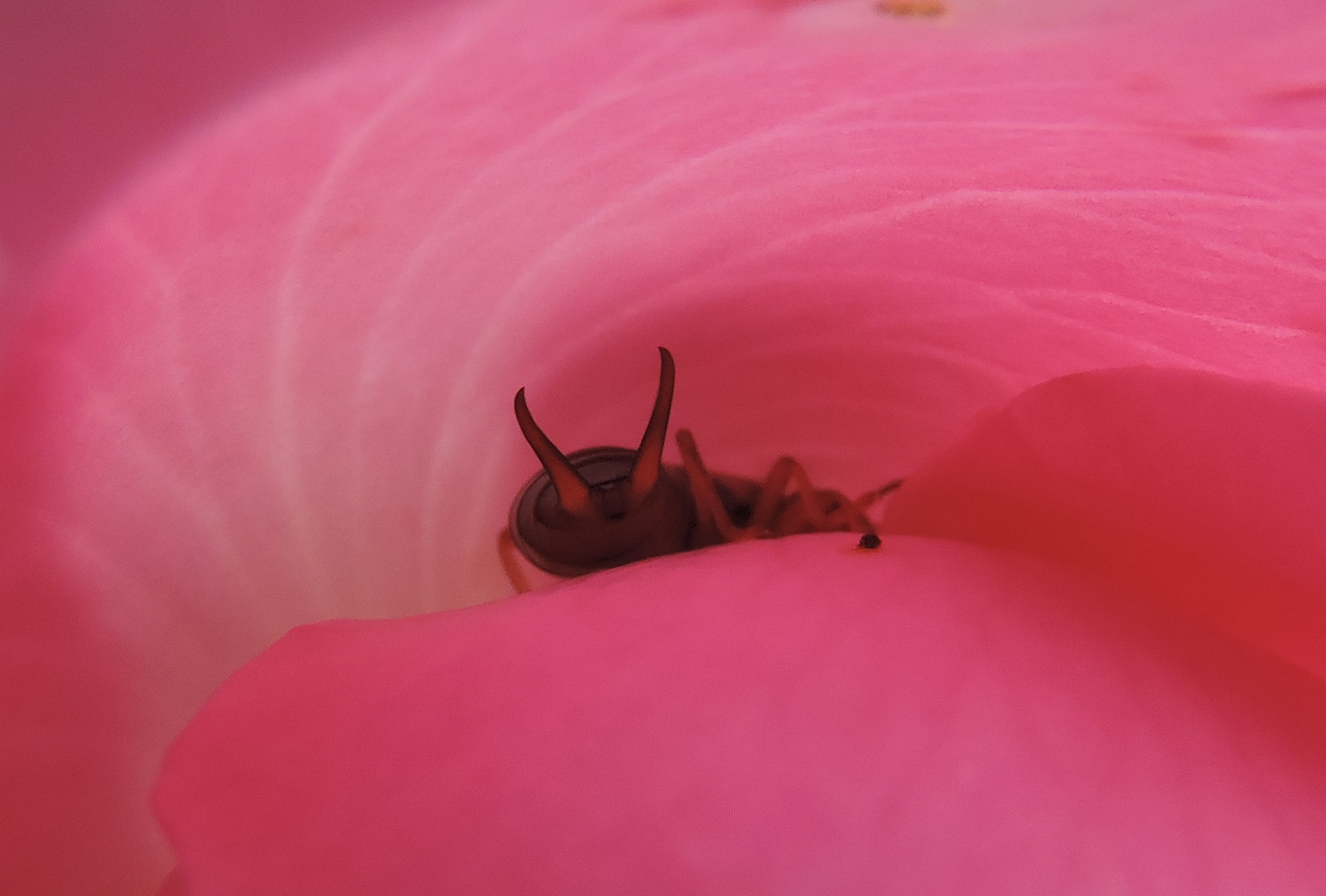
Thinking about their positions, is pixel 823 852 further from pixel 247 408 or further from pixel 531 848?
pixel 247 408

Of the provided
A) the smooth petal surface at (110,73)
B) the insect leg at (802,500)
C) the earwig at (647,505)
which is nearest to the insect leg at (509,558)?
the earwig at (647,505)

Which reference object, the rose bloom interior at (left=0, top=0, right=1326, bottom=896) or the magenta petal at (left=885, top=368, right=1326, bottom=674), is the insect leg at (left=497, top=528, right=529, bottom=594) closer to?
the rose bloom interior at (left=0, top=0, right=1326, bottom=896)

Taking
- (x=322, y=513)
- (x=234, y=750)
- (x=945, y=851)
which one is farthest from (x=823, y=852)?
(x=322, y=513)

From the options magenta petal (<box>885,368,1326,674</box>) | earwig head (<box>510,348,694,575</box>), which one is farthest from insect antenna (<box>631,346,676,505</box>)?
magenta petal (<box>885,368,1326,674</box>)

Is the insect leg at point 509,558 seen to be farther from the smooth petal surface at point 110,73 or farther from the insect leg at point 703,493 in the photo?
the smooth petal surface at point 110,73

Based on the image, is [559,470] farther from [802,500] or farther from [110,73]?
[110,73]

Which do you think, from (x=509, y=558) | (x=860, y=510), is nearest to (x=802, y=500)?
(x=860, y=510)
